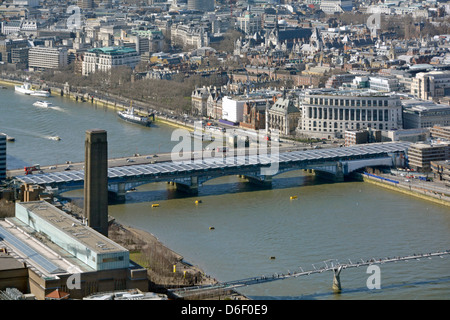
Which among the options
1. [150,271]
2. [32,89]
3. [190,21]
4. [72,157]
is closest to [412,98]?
[72,157]

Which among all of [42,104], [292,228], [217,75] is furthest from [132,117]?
[292,228]

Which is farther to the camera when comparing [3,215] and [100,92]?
[100,92]

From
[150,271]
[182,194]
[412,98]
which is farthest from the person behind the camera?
[412,98]

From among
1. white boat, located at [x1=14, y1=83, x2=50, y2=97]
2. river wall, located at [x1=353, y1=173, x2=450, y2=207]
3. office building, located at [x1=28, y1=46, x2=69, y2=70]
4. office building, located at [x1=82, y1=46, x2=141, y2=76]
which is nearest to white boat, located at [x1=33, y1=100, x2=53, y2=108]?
white boat, located at [x1=14, y1=83, x2=50, y2=97]

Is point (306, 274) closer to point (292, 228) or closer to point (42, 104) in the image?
point (292, 228)

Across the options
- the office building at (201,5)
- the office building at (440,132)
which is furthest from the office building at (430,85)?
the office building at (201,5)

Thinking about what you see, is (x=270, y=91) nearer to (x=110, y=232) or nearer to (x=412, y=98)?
(x=412, y=98)

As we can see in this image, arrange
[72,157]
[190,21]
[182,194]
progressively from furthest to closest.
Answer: [190,21]
[72,157]
[182,194]
